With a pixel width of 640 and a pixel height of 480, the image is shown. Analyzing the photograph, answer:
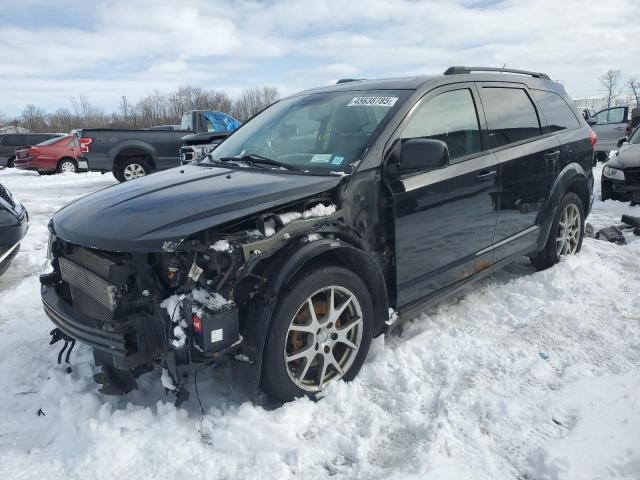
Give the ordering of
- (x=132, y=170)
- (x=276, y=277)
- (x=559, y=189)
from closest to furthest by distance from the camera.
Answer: (x=276, y=277) → (x=559, y=189) → (x=132, y=170)

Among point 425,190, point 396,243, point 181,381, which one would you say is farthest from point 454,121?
point 181,381

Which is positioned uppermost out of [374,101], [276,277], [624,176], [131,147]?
[374,101]

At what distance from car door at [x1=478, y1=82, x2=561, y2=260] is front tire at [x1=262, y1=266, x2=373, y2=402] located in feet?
5.55

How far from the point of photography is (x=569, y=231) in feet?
16.5

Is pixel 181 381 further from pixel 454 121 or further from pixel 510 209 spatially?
pixel 510 209

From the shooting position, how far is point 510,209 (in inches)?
160

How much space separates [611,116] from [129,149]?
1554 centimetres

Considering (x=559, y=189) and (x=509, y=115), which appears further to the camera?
(x=559, y=189)

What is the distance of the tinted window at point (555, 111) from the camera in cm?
468

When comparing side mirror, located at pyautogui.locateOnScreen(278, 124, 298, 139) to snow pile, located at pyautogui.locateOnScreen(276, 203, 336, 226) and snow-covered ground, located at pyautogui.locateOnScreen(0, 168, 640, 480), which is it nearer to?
snow pile, located at pyautogui.locateOnScreen(276, 203, 336, 226)

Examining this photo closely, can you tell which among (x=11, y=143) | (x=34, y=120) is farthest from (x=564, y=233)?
(x=34, y=120)

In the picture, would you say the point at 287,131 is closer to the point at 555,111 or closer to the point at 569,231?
the point at 555,111

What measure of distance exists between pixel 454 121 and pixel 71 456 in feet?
10.5

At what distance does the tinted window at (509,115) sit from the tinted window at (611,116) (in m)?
14.6
